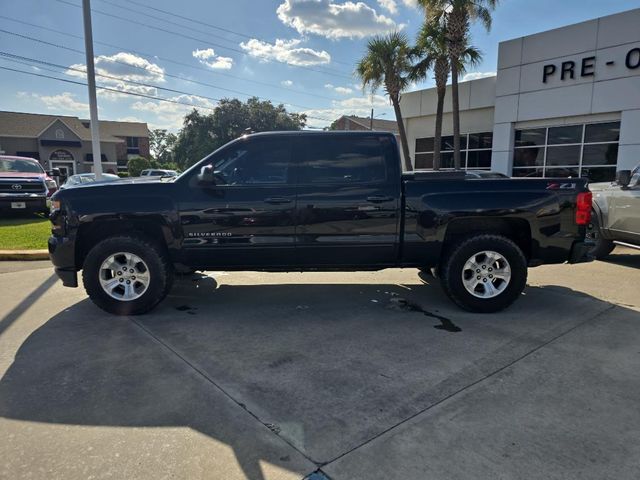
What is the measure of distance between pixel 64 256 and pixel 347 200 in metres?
3.09

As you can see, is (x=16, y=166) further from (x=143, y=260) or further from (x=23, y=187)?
(x=143, y=260)

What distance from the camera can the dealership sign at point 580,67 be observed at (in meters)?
13.9

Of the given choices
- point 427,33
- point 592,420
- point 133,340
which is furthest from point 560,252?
point 427,33

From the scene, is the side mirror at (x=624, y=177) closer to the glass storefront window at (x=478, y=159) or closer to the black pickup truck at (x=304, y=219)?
the black pickup truck at (x=304, y=219)

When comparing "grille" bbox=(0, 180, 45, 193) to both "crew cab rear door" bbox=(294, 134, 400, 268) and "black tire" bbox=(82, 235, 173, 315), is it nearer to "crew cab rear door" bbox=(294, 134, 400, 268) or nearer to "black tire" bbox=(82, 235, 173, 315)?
"black tire" bbox=(82, 235, 173, 315)

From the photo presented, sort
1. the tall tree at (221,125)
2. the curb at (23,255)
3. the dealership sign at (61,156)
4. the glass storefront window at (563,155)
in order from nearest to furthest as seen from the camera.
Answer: the curb at (23,255) < the glass storefront window at (563,155) < the dealership sign at (61,156) < the tall tree at (221,125)

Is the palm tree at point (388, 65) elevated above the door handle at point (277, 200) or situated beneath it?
elevated above

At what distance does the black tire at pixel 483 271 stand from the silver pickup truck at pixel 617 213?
2646 millimetres

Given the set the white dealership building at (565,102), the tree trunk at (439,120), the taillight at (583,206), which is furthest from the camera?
the tree trunk at (439,120)

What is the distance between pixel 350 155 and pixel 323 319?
1.80 metres

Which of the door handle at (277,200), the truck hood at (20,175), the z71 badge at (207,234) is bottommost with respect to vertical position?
the z71 badge at (207,234)

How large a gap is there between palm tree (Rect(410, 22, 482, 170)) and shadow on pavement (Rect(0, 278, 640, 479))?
48.5 feet

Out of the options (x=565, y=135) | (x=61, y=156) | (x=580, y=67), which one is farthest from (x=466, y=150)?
(x=61, y=156)

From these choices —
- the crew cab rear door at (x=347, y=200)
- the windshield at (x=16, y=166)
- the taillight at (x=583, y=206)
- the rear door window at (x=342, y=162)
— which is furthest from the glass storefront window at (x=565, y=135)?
A: the windshield at (x=16, y=166)
